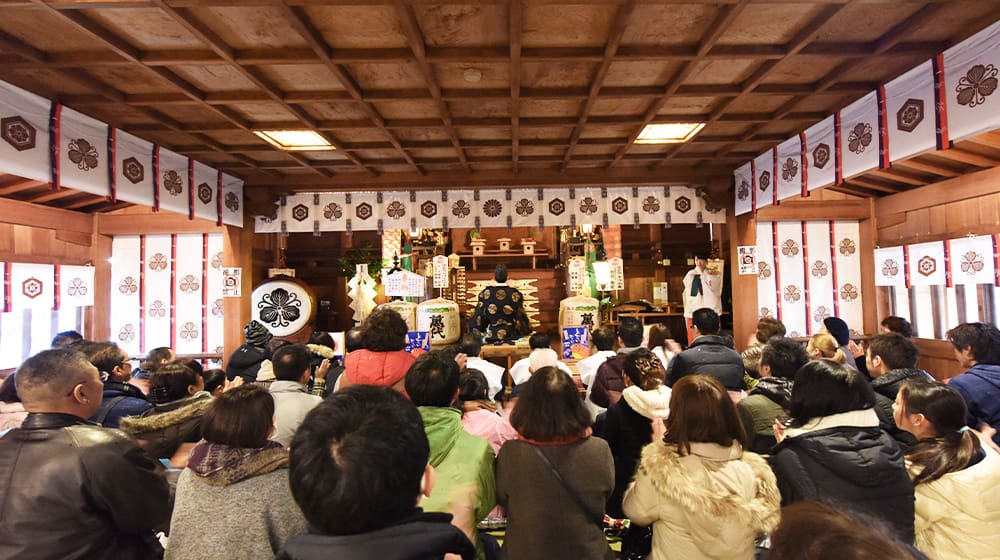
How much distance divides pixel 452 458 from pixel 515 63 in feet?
10.3

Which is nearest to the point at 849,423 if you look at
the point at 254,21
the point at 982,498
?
the point at 982,498

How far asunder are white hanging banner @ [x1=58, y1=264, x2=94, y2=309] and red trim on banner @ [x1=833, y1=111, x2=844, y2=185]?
10400 millimetres

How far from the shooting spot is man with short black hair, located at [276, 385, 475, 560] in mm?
1055

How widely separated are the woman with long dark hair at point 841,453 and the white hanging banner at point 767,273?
254 inches

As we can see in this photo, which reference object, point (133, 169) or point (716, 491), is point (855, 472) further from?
point (133, 169)

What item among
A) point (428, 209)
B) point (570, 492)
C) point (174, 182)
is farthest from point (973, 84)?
point (174, 182)

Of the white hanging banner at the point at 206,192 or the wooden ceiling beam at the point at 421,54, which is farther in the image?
the white hanging banner at the point at 206,192

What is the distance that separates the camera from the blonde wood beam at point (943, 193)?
19.6 feet

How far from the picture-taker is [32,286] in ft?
22.1

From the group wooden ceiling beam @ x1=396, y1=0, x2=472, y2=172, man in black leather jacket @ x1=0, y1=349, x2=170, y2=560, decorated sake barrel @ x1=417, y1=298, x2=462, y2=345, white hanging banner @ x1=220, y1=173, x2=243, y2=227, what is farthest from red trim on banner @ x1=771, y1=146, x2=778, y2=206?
white hanging banner @ x1=220, y1=173, x2=243, y2=227

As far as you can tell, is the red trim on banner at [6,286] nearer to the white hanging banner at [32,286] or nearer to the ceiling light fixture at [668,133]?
the white hanging banner at [32,286]

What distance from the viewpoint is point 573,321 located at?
963cm

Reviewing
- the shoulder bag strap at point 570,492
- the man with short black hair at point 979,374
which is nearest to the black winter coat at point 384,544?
the shoulder bag strap at point 570,492

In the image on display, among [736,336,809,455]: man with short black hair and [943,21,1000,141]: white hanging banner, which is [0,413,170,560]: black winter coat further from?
[943,21,1000,141]: white hanging banner
